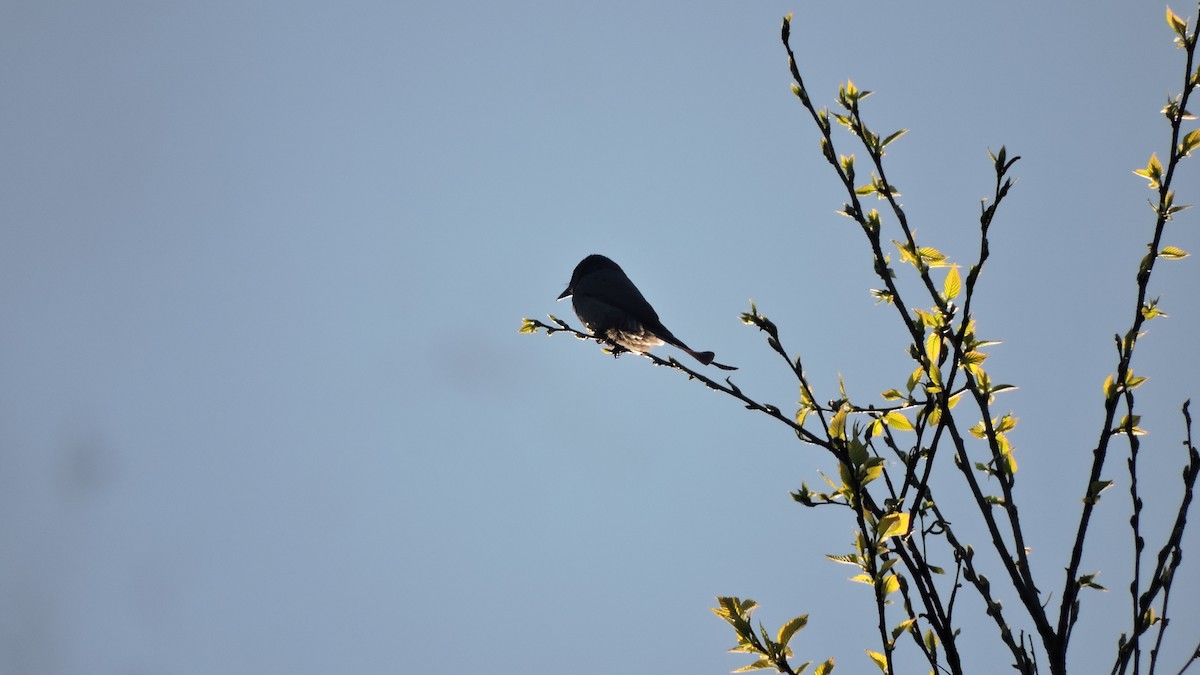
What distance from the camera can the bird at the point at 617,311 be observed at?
762 centimetres

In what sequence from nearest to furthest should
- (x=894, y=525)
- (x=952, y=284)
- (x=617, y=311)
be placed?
(x=894, y=525) < (x=952, y=284) < (x=617, y=311)

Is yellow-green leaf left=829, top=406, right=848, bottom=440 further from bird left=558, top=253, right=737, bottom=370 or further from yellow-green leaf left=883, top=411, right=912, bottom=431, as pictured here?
bird left=558, top=253, right=737, bottom=370

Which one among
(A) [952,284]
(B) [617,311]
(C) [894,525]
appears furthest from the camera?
(B) [617,311]

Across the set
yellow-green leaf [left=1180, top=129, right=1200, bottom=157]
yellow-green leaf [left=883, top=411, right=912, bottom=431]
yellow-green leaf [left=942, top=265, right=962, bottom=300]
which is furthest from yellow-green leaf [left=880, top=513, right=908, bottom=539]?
yellow-green leaf [left=1180, top=129, right=1200, bottom=157]

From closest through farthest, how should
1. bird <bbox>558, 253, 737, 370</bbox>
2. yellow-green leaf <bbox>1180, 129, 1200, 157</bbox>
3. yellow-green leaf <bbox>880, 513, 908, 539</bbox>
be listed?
1. yellow-green leaf <bbox>880, 513, 908, 539</bbox>
2. yellow-green leaf <bbox>1180, 129, 1200, 157</bbox>
3. bird <bbox>558, 253, 737, 370</bbox>

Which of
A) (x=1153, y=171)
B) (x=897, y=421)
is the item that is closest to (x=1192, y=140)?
(x=1153, y=171)

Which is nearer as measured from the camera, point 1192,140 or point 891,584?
point 891,584

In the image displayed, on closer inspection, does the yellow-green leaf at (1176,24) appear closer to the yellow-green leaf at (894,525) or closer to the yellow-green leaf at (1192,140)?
the yellow-green leaf at (1192,140)

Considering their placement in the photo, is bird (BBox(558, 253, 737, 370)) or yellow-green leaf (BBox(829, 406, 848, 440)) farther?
bird (BBox(558, 253, 737, 370))

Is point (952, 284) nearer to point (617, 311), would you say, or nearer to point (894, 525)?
point (894, 525)

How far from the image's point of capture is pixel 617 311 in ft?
26.1

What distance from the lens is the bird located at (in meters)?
7.62

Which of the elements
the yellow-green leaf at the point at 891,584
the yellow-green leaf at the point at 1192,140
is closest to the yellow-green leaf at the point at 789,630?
the yellow-green leaf at the point at 891,584

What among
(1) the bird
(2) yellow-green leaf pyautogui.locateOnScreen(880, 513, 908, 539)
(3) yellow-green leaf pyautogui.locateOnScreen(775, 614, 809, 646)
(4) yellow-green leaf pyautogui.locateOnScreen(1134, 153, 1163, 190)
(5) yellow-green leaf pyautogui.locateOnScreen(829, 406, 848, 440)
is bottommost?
(3) yellow-green leaf pyautogui.locateOnScreen(775, 614, 809, 646)
